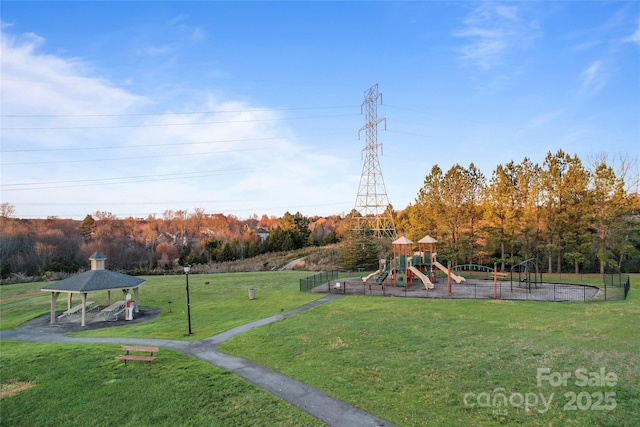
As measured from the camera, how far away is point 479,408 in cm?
915

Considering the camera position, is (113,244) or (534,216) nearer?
(534,216)

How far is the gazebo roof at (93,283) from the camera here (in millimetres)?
22156

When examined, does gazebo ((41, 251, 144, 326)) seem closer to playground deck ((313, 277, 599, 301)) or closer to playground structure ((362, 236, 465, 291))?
playground deck ((313, 277, 599, 301))

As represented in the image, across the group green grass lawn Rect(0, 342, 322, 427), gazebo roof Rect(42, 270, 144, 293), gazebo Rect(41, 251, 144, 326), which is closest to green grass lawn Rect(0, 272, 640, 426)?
green grass lawn Rect(0, 342, 322, 427)

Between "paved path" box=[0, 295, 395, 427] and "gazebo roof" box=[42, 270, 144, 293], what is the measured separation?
2503 mm

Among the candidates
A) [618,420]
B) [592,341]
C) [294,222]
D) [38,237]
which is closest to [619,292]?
[592,341]

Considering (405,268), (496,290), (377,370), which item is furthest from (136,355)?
(496,290)

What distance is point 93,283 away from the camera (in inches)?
885

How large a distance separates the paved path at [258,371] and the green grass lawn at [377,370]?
0.37 m

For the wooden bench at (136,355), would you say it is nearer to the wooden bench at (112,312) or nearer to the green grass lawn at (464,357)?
the green grass lawn at (464,357)

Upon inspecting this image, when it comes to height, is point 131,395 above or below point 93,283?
below

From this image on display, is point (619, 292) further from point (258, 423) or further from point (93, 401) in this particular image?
point (93, 401)

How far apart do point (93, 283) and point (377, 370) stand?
61.9 ft

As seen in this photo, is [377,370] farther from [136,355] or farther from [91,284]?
[91,284]
